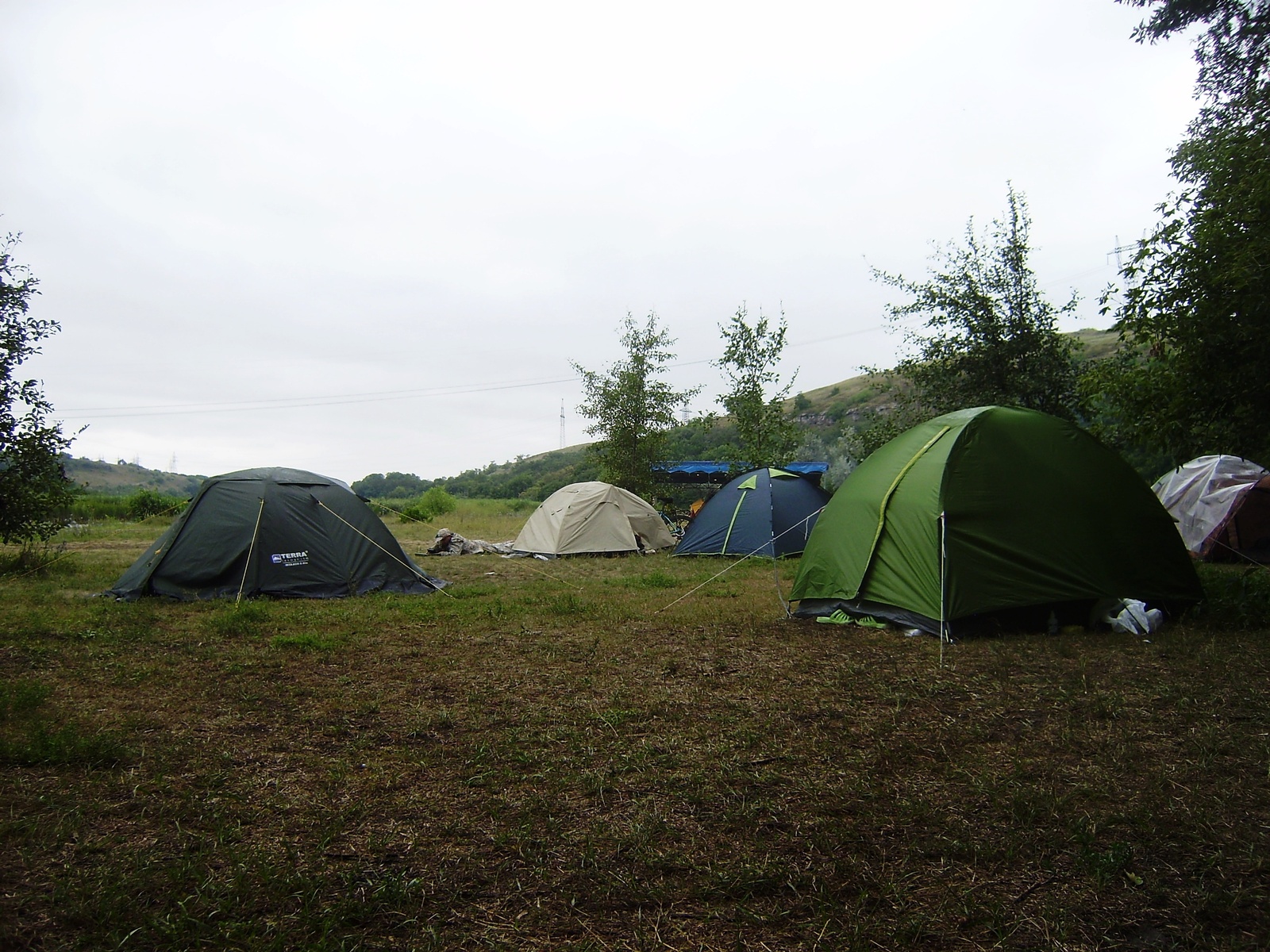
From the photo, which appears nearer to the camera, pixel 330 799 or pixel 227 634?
pixel 330 799

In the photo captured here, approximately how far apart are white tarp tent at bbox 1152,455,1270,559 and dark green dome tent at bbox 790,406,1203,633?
5.52 metres

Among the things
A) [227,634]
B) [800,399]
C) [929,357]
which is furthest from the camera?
[800,399]

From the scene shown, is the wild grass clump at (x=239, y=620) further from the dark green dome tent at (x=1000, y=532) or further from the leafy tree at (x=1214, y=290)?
the leafy tree at (x=1214, y=290)

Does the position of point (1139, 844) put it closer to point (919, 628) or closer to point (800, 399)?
point (919, 628)

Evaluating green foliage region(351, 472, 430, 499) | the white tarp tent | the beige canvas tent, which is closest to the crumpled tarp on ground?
the beige canvas tent

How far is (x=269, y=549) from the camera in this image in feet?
30.3

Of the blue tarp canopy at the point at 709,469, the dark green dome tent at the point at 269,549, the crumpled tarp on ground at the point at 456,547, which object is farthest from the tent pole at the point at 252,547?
the blue tarp canopy at the point at 709,469

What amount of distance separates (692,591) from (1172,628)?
5236 millimetres

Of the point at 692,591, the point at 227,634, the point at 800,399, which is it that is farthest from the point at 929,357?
the point at 800,399

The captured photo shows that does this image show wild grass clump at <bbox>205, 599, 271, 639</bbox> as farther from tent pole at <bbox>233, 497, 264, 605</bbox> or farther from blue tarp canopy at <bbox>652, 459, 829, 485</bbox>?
blue tarp canopy at <bbox>652, 459, 829, 485</bbox>

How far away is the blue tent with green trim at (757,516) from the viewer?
1384 centimetres

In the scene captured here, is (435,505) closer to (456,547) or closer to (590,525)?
(456,547)

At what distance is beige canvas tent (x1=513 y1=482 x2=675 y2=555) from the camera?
15680 mm

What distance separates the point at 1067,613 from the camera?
22.1ft
